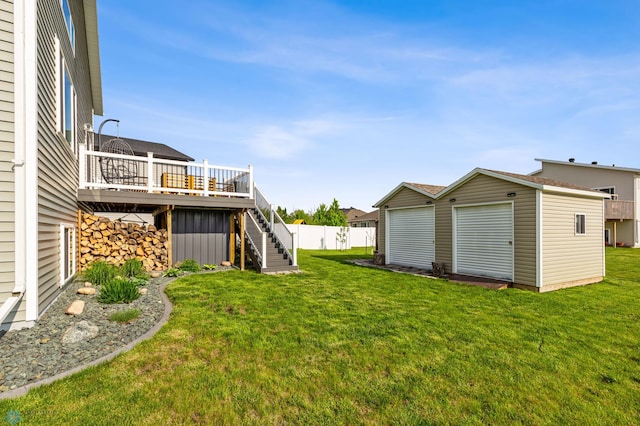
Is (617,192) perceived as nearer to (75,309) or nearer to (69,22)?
(75,309)

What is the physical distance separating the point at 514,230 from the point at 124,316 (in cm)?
942

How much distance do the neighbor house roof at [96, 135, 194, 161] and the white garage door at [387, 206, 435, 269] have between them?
452 inches

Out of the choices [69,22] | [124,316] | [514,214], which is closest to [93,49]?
[69,22]

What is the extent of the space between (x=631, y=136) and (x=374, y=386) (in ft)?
64.0

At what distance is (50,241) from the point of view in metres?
4.85

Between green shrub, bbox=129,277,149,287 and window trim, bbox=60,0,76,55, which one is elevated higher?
window trim, bbox=60,0,76,55

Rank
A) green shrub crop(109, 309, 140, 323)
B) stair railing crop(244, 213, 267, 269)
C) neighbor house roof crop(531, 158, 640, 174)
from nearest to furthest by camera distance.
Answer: green shrub crop(109, 309, 140, 323)
stair railing crop(244, 213, 267, 269)
neighbor house roof crop(531, 158, 640, 174)

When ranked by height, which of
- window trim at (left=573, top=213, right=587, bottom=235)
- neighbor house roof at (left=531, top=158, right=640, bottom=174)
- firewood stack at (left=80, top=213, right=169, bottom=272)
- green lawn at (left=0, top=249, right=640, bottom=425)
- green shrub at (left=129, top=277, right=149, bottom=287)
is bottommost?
green lawn at (left=0, top=249, right=640, bottom=425)

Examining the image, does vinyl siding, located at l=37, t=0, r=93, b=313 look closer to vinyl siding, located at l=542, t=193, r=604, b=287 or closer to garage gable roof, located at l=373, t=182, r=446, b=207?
garage gable roof, located at l=373, t=182, r=446, b=207

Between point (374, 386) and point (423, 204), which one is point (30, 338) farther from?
point (423, 204)

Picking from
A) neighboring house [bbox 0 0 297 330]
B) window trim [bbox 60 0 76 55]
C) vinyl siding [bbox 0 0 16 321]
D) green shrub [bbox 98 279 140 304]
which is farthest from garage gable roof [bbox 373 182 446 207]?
window trim [bbox 60 0 76 55]

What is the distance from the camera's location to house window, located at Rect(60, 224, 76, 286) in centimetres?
583

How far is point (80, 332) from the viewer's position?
3.84m

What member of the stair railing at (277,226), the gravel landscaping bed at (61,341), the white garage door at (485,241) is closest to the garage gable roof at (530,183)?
the white garage door at (485,241)
